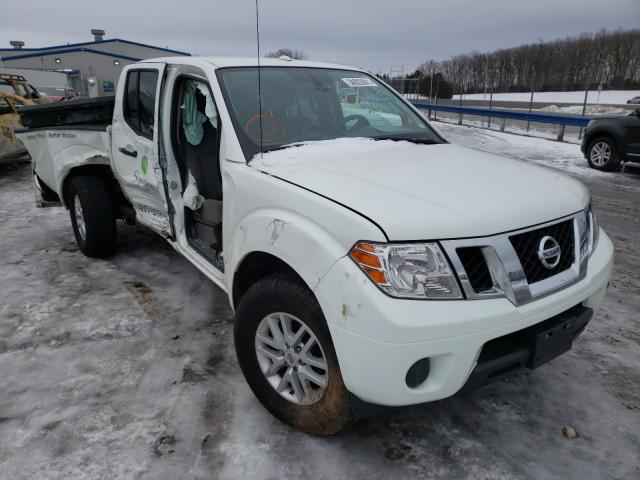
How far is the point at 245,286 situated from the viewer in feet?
9.11

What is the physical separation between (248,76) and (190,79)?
1.54 ft

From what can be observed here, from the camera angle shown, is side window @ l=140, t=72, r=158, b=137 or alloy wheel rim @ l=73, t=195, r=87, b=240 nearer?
side window @ l=140, t=72, r=158, b=137

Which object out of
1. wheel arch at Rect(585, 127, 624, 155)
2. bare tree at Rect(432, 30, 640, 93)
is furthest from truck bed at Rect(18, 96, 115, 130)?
bare tree at Rect(432, 30, 640, 93)

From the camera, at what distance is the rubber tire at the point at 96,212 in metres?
4.71

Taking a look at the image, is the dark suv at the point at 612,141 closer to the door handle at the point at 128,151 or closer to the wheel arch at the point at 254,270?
the door handle at the point at 128,151

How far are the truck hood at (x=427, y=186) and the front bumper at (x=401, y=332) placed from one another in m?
0.27

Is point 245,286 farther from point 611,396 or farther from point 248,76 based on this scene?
point 611,396

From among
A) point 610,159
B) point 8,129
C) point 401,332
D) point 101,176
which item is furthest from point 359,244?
point 8,129

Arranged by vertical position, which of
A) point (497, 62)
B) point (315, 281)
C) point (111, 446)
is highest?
point (497, 62)

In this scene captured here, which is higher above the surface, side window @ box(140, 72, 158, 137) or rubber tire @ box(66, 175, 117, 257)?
side window @ box(140, 72, 158, 137)

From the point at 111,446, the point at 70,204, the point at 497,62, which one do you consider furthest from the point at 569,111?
the point at 111,446

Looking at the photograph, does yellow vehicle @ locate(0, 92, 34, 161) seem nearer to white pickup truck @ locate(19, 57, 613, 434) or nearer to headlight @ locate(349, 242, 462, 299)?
white pickup truck @ locate(19, 57, 613, 434)

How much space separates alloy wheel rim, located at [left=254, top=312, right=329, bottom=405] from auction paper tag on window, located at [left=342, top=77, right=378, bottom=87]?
212 centimetres

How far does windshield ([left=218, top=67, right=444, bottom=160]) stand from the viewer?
296cm
